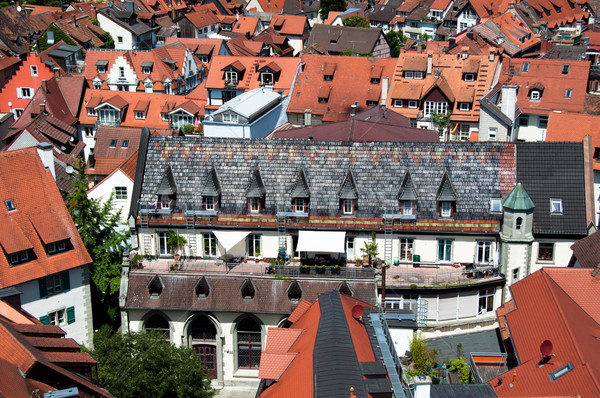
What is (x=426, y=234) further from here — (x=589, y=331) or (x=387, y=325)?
(x=589, y=331)

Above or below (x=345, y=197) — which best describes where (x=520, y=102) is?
above

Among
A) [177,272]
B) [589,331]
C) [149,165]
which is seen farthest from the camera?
[149,165]

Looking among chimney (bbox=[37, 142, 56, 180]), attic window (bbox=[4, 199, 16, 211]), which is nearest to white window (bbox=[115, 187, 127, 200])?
chimney (bbox=[37, 142, 56, 180])

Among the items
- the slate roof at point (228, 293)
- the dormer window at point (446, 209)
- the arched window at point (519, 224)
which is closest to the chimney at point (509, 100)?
the dormer window at point (446, 209)

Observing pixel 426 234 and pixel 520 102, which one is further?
pixel 520 102

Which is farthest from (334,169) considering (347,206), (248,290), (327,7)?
(327,7)

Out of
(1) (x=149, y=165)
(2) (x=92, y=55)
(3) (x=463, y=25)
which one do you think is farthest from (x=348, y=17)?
(1) (x=149, y=165)
